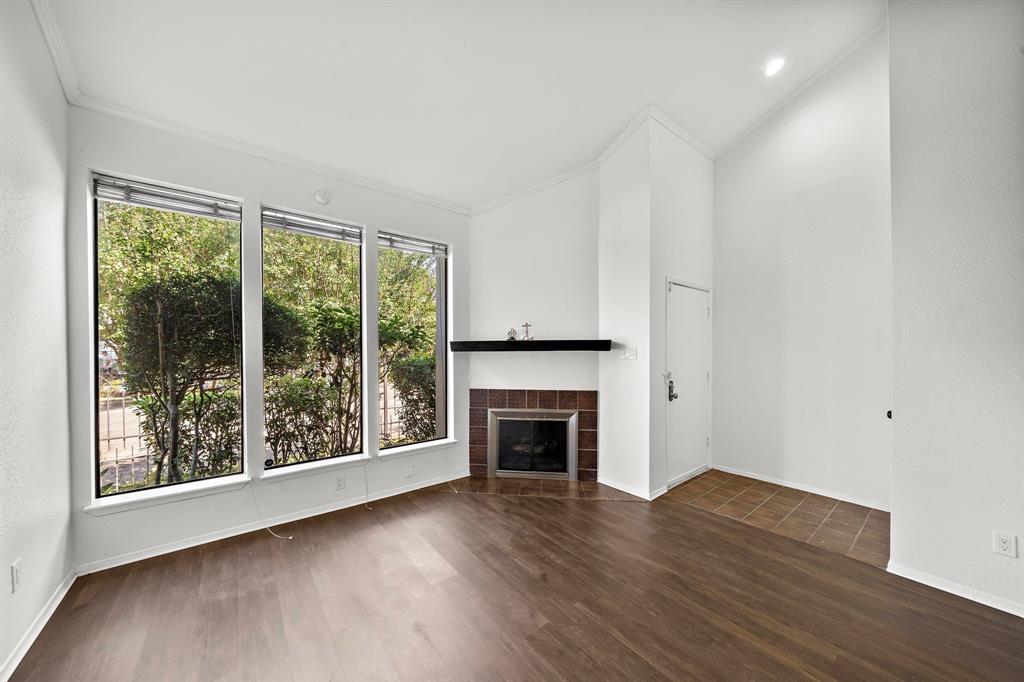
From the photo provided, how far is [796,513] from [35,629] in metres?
4.47

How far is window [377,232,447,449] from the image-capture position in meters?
3.56

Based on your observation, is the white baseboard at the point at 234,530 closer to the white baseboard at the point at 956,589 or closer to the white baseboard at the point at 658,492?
the white baseboard at the point at 658,492

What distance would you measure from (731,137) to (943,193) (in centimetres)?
218

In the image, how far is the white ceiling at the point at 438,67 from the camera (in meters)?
1.97

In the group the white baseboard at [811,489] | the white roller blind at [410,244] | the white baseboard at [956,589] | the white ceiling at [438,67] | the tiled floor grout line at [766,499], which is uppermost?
the white ceiling at [438,67]

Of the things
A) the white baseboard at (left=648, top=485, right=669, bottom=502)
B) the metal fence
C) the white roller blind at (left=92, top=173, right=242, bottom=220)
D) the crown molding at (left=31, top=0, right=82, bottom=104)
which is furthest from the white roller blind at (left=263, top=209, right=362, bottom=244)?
the white baseboard at (left=648, top=485, right=669, bottom=502)

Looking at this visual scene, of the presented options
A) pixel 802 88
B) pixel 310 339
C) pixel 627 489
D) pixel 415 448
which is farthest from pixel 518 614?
pixel 802 88

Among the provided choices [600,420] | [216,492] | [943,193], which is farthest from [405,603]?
[943,193]

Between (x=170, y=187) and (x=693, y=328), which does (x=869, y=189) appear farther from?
(x=170, y=187)

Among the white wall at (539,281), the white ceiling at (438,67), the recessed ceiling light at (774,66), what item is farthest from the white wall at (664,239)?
the recessed ceiling light at (774,66)

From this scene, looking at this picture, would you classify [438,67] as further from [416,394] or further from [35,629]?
[35,629]

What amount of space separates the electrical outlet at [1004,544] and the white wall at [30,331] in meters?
4.29

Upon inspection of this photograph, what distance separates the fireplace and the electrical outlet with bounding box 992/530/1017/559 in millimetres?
2517

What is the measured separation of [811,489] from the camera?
3377 millimetres
